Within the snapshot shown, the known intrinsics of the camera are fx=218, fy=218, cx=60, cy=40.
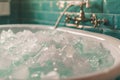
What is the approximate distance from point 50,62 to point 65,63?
2.5 inches

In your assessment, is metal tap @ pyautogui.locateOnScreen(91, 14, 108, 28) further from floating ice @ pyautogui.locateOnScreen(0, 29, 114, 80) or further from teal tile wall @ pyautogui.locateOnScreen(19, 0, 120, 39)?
floating ice @ pyautogui.locateOnScreen(0, 29, 114, 80)

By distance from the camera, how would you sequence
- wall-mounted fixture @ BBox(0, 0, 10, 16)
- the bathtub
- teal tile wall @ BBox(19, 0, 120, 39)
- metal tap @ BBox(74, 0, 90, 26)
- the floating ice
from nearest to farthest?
the bathtub, the floating ice, teal tile wall @ BBox(19, 0, 120, 39), metal tap @ BBox(74, 0, 90, 26), wall-mounted fixture @ BBox(0, 0, 10, 16)

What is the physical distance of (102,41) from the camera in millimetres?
1256

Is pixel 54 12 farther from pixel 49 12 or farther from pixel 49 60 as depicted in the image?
pixel 49 60

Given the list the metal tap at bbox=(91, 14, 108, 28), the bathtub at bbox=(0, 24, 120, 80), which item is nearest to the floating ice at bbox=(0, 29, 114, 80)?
the bathtub at bbox=(0, 24, 120, 80)

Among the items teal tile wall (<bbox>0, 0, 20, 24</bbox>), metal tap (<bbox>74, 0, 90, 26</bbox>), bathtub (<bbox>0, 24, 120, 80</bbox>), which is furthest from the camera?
teal tile wall (<bbox>0, 0, 20, 24</bbox>)

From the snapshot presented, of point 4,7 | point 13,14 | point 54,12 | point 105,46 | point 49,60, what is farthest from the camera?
point 13,14

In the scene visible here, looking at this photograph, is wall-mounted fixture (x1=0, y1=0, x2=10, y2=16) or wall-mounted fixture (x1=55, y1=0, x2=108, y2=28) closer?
wall-mounted fixture (x1=55, y1=0, x2=108, y2=28)

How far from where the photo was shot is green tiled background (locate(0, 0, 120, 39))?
5.12ft

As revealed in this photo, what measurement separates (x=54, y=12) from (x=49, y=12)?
0.09 metres

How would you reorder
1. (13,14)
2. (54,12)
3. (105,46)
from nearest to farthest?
(105,46)
(54,12)
(13,14)

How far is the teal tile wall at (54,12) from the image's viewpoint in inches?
61.2

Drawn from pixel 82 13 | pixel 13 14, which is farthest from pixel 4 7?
pixel 82 13

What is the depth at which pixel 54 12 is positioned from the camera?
2.18 metres
